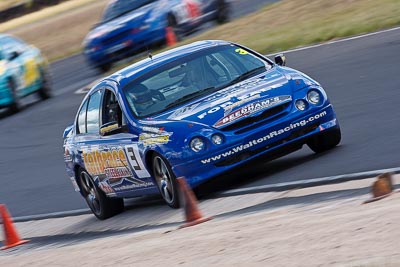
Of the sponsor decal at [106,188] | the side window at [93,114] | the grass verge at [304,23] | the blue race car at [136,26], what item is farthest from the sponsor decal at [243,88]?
the blue race car at [136,26]

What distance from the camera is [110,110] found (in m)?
11.9

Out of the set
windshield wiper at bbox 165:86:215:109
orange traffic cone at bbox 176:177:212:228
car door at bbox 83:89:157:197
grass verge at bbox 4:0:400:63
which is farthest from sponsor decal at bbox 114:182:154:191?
grass verge at bbox 4:0:400:63

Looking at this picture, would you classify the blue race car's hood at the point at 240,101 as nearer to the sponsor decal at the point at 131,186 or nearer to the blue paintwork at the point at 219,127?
the blue paintwork at the point at 219,127

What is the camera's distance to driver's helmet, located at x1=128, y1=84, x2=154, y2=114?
11430 mm

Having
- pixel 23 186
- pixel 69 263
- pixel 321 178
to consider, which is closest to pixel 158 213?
pixel 321 178

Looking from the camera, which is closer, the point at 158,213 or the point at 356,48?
the point at 158,213

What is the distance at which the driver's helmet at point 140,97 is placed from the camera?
11.4 metres

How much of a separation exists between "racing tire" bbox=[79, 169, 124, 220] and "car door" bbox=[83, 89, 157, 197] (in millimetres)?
151

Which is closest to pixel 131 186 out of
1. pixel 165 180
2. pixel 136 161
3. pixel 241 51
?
pixel 136 161

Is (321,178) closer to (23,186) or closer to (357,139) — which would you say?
(357,139)

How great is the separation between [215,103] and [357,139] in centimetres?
191

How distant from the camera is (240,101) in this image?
10.8 meters

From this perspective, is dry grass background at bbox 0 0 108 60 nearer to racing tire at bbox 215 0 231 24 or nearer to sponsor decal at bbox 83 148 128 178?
racing tire at bbox 215 0 231 24

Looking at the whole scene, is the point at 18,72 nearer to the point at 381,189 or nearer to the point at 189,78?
the point at 189,78
